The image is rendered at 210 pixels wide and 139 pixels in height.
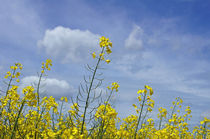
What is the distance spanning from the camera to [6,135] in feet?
13.3

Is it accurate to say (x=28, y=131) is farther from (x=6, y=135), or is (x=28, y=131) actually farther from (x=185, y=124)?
(x=185, y=124)

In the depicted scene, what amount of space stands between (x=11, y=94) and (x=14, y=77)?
5.23ft

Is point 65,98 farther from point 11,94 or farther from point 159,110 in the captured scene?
point 159,110

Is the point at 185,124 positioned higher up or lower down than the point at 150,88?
lower down

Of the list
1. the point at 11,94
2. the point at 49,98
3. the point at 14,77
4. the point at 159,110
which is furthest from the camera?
the point at 159,110

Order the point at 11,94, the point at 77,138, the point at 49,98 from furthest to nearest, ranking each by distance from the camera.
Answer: the point at 49,98 < the point at 11,94 < the point at 77,138

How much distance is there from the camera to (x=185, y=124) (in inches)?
261

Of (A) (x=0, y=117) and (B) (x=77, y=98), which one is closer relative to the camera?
(B) (x=77, y=98)

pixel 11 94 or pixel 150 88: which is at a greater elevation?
pixel 150 88

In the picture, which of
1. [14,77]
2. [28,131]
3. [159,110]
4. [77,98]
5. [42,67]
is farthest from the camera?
[159,110]

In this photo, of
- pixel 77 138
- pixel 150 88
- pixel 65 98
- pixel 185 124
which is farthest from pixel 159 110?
pixel 77 138

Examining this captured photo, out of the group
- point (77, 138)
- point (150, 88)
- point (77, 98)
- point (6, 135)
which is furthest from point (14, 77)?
point (77, 138)

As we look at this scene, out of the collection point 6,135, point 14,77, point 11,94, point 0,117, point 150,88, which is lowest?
point 6,135

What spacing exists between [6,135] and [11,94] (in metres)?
0.80
